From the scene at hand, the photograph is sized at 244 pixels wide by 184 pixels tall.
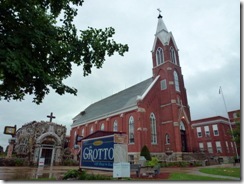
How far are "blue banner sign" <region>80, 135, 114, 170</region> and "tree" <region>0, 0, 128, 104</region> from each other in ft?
12.8

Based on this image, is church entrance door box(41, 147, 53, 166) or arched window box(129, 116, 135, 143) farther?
church entrance door box(41, 147, 53, 166)

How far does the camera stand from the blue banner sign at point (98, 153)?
390 inches

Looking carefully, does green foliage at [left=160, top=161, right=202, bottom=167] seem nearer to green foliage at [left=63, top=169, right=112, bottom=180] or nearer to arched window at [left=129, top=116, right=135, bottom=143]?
arched window at [left=129, top=116, right=135, bottom=143]

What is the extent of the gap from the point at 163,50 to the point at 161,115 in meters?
10.3

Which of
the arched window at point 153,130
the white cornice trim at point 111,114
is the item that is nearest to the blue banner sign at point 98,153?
the white cornice trim at point 111,114

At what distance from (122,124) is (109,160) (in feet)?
57.3

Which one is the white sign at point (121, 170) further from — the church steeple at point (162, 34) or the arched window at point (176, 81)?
the church steeple at point (162, 34)

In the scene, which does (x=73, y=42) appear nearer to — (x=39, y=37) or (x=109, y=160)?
(x=39, y=37)

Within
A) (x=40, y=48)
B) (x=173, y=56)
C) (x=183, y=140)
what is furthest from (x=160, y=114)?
(x=40, y=48)

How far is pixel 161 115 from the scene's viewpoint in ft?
88.6

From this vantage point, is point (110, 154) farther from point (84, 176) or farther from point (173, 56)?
point (173, 56)

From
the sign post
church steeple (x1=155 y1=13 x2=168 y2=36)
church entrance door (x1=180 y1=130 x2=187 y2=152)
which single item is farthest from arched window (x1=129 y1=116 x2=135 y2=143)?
church steeple (x1=155 y1=13 x2=168 y2=36)

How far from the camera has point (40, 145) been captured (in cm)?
2636

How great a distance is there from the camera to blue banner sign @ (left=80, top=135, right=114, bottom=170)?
9.90 metres
